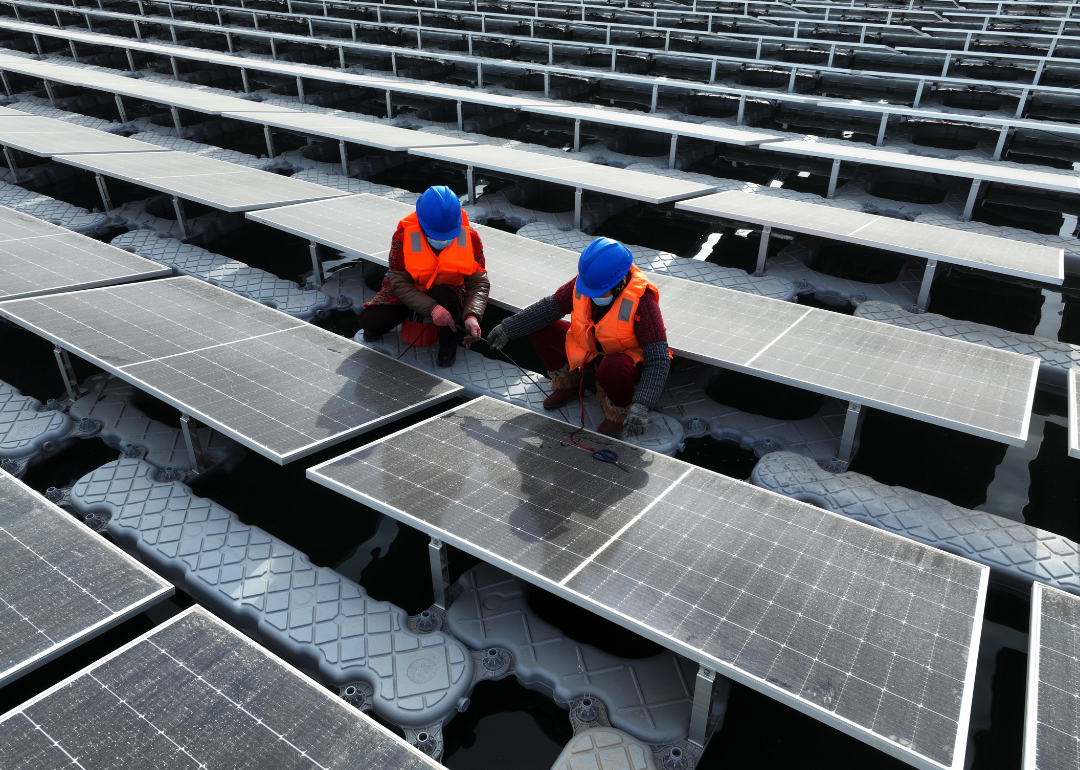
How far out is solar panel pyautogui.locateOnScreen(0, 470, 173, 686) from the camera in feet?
10.7

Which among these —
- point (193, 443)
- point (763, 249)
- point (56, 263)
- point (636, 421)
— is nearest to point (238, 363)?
point (193, 443)

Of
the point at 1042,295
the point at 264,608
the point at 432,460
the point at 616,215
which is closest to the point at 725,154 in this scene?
the point at 616,215

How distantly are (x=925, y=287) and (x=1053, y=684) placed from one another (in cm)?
458

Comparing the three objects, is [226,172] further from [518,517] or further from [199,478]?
[518,517]

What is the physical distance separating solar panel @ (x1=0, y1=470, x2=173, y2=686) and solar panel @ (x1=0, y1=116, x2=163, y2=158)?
702 cm

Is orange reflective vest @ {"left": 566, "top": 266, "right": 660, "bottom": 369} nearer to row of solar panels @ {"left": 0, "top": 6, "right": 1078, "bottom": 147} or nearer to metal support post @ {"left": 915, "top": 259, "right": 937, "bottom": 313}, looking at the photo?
metal support post @ {"left": 915, "top": 259, "right": 937, "bottom": 313}

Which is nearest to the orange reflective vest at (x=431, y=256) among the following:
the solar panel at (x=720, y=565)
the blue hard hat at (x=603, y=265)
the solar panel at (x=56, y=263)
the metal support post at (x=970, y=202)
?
the blue hard hat at (x=603, y=265)

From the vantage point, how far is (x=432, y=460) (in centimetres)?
442

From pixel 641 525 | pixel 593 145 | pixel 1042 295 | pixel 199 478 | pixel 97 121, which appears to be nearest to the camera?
pixel 641 525

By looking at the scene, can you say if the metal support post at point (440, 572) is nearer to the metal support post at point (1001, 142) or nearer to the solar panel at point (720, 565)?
the solar panel at point (720, 565)

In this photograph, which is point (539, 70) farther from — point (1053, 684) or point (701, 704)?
point (1053, 684)

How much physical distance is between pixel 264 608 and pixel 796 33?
16.6 m

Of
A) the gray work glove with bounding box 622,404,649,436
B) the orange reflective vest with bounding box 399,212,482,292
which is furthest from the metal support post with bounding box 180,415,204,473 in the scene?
the gray work glove with bounding box 622,404,649,436

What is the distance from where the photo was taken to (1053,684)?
3.24 metres
